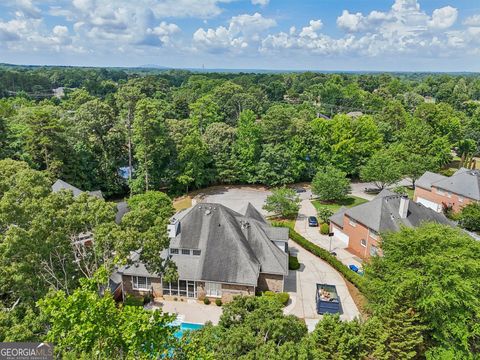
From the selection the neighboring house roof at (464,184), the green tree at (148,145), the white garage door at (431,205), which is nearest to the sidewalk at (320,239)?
the white garage door at (431,205)

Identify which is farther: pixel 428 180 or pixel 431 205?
pixel 428 180

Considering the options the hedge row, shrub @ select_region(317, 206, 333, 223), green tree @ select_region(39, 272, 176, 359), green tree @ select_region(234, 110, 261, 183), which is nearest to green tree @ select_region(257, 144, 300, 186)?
green tree @ select_region(234, 110, 261, 183)

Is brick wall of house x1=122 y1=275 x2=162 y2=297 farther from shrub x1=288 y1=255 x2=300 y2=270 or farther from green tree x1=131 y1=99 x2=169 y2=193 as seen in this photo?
green tree x1=131 y1=99 x2=169 y2=193

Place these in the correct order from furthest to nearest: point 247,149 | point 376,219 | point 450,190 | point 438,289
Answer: point 247,149 < point 450,190 < point 376,219 < point 438,289

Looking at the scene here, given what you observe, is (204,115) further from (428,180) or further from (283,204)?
(428,180)

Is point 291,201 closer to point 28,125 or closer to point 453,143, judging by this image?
point 28,125

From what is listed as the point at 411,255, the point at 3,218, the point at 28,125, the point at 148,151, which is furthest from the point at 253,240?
the point at 28,125

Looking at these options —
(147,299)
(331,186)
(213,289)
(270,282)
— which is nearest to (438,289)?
(270,282)
